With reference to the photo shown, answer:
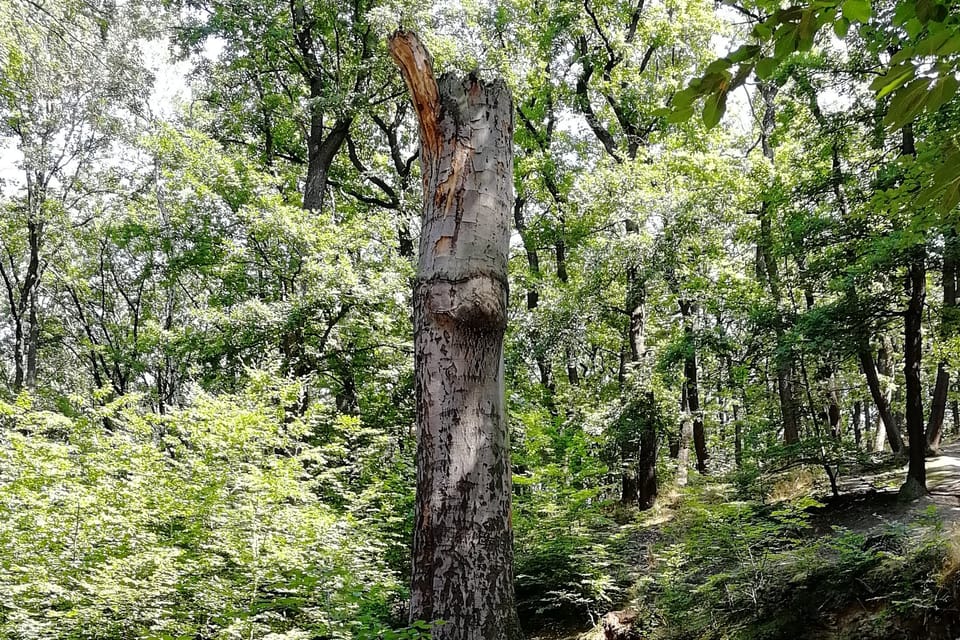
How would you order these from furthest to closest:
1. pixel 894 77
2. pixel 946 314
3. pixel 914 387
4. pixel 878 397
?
pixel 878 397
pixel 946 314
pixel 914 387
pixel 894 77

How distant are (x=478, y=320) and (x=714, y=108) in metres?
2.05

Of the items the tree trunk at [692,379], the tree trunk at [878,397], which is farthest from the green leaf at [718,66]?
the tree trunk at [878,397]

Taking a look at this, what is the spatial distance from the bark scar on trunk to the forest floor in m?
4.51

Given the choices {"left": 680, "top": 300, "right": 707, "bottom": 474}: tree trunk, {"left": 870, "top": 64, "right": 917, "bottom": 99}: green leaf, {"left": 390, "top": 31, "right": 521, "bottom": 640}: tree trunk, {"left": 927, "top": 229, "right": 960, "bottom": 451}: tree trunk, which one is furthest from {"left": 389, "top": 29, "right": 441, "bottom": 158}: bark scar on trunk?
{"left": 680, "top": 300, "right": 707, "bottom": 474}: tree trunk

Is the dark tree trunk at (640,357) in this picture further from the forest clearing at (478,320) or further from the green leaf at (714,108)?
the green leaf at (714,108)

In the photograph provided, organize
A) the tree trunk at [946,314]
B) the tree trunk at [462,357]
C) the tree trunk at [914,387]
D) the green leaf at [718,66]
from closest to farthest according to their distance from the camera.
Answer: the green leaf at [718,66] < the tree trunk at [462,357] < the tree trunk at [946,314] < the tree trunk at [914,387]

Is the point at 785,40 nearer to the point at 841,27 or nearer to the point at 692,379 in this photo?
the point at 841,27

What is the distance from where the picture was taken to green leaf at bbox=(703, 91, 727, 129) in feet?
3.21

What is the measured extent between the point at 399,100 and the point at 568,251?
5.53m

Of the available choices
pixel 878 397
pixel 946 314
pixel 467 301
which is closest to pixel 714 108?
pixel 467 301

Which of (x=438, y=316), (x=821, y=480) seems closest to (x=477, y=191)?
(x=438, y=316)

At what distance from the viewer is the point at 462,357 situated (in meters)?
2.96

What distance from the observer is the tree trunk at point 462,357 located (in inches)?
108

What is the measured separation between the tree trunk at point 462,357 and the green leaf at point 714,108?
6.56 feet
